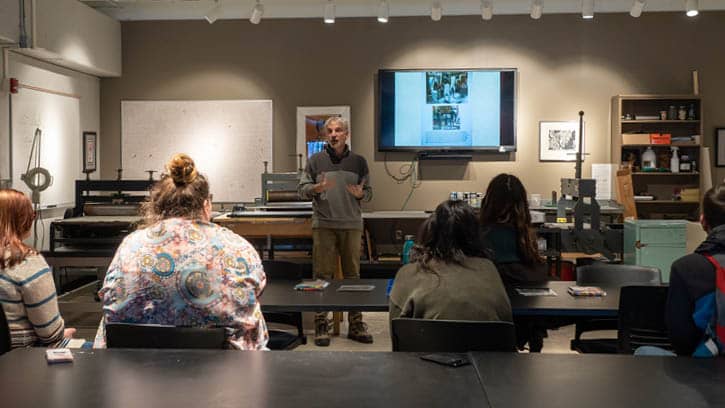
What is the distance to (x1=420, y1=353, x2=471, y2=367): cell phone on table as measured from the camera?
80.7 inches

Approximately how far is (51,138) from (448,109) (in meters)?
4.02

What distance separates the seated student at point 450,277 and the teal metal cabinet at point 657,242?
4.25 meters

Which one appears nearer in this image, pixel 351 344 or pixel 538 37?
pixel 351 344

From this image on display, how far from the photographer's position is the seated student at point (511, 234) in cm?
365

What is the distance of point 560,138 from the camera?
327 inches

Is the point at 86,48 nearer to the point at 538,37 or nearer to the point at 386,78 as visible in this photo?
the point at 386,78

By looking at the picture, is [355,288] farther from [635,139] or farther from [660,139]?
[660,139]

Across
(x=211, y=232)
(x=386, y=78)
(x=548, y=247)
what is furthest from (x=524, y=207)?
(x=386, y=78)

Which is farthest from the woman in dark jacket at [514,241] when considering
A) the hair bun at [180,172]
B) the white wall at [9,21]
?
the white wall at [9,21]

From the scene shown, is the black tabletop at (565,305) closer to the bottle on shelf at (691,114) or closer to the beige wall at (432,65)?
the beige wall at (432,65)

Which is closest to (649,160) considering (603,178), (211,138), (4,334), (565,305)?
(603,178)

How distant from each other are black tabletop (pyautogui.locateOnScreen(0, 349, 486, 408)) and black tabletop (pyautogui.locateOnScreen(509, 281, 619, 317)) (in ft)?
3.75

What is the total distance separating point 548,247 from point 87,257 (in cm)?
384

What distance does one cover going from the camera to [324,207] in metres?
5.46
